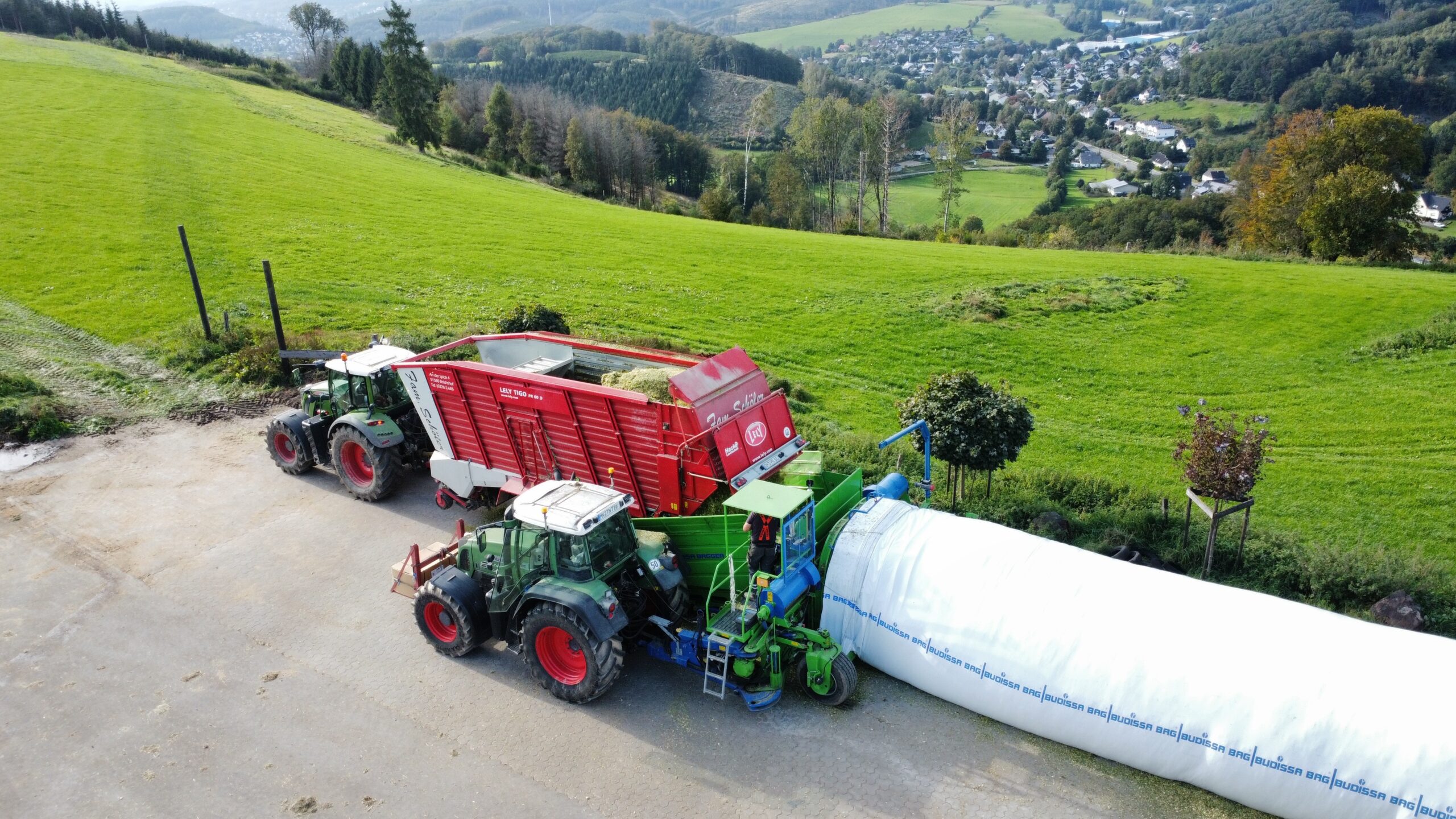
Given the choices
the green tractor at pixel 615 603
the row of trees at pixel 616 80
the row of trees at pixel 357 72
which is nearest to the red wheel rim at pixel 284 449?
the green tractor at pixel 615 603

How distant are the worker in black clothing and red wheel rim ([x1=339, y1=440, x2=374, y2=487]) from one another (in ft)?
26.2

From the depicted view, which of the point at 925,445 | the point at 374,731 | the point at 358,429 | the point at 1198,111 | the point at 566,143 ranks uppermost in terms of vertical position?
the point at 1198,111

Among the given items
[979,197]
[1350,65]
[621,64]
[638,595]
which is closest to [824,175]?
[979,197]

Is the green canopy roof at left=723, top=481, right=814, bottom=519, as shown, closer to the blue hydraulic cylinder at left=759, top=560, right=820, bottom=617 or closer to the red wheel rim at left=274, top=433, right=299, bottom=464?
the blue hydraulic cylinder at left=759, top=560, right=820, bottom=617

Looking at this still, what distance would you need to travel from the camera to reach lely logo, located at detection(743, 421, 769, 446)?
11.4 meters

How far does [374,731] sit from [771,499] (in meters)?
5.05

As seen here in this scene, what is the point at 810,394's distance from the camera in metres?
18.8

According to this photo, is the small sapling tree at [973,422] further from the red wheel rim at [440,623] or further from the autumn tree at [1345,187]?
the autumn tree at [1345,187]

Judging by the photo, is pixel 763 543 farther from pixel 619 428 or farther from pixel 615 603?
pixel 619 428

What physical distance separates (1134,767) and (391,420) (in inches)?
475

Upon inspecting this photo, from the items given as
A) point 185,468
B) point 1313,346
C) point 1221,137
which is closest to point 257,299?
point 185,468

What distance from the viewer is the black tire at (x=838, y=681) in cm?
908

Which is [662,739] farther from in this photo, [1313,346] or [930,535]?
[1313,346]

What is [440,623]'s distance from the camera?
1043 cm
